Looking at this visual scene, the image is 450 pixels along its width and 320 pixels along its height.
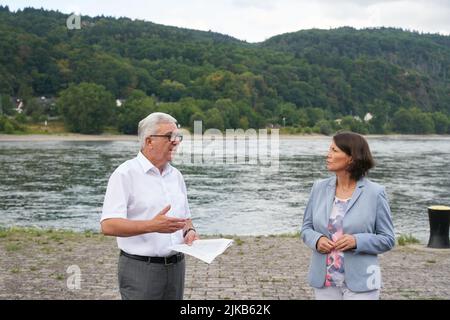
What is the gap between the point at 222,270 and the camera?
853cm

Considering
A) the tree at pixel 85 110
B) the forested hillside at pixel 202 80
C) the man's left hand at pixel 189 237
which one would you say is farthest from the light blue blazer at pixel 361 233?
the tree at pixel 85 110

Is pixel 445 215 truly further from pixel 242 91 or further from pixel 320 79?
pixel 320 79

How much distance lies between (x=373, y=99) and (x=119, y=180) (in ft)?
549

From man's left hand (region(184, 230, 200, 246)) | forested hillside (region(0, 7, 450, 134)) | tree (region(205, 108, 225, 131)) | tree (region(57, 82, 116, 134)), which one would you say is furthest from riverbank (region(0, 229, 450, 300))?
tree (region(205, 108, 225, 131))

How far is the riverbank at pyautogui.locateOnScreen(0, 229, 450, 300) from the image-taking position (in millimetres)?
7289

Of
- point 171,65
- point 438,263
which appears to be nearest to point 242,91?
point 171,65

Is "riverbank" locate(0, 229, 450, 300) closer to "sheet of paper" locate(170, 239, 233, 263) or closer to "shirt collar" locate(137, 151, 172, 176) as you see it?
"sheet of paper" locate(170, 239, 233, 263)

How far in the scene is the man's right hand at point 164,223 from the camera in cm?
351

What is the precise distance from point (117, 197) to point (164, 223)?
0.34 m

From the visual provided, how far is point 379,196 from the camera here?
12.8ft

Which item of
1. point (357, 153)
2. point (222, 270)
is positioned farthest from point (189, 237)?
point (222, 270)

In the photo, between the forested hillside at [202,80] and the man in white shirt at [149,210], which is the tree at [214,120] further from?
the man in white shirt at [149,210]

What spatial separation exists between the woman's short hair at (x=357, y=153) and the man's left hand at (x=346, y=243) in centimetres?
42

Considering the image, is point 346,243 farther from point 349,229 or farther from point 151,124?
point 151,124
